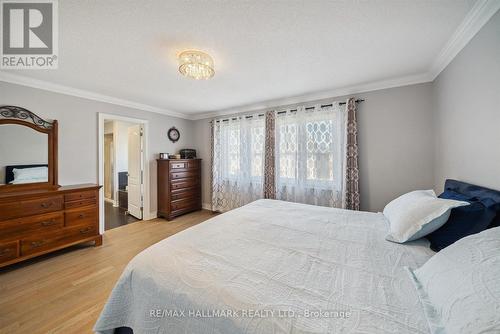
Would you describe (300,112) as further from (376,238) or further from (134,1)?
(134,1)

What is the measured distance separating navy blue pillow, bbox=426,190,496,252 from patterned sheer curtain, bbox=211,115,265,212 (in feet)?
8.73

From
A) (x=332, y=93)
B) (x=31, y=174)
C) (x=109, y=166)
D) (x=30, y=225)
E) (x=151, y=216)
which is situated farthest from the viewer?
(x=109, y=166)

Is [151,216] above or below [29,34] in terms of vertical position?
below

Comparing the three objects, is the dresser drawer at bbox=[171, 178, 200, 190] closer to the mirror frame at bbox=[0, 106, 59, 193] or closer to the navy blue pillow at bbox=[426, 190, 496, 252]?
the mirror frame at bbox=[0, 106, 59, 193]

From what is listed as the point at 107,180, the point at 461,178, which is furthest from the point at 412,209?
the point at 107,180

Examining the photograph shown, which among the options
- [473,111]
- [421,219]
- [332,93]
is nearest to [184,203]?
[332,93]

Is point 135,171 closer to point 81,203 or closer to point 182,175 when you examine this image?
point 182,175

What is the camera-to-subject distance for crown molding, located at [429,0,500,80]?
51.5 inches

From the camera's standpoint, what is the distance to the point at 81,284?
1937mm

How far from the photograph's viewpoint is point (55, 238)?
240cm

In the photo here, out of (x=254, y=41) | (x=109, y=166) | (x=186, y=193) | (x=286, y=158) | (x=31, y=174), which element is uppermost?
(x=254, y=41)

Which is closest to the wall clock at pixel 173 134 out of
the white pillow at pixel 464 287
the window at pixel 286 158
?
the window at pixel 286 158

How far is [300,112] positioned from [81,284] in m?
3.65

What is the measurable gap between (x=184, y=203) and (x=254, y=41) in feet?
11.6
